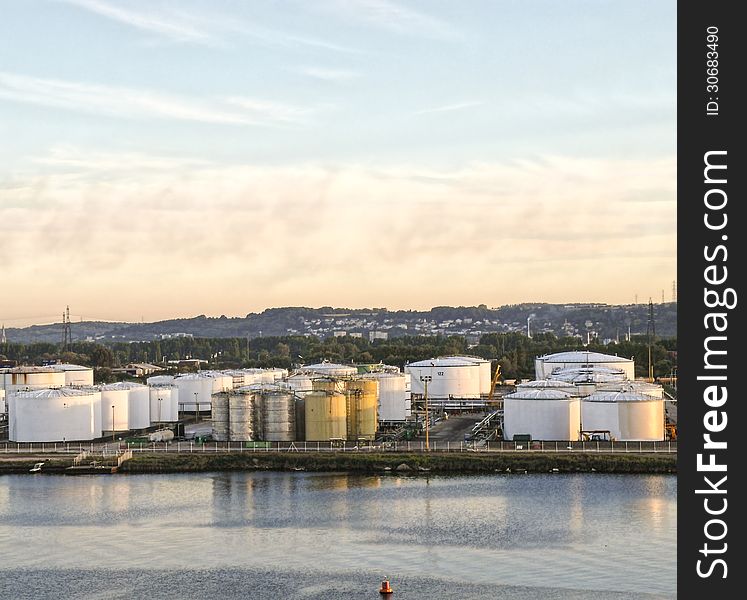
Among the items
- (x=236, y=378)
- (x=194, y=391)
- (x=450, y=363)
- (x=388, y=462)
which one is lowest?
(x=388, y=462)

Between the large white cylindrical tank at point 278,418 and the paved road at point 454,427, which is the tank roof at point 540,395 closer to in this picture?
the paved road at point 454,427

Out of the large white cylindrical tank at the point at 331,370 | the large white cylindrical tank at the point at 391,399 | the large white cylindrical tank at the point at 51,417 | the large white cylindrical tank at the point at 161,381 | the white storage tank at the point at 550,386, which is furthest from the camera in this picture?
the large white cylindrical tank at the point at 331,370

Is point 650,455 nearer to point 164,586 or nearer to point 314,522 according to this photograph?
point 314,522

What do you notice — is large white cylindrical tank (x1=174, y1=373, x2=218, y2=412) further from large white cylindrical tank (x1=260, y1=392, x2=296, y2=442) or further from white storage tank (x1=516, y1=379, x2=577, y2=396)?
white storage tank (x1=516, y1=379, x2=577, y2=396)

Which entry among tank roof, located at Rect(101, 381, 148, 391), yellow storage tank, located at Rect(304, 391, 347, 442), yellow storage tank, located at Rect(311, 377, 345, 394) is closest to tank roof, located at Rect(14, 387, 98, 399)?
tank roof, located at Rect(101, 381, 148, 391)

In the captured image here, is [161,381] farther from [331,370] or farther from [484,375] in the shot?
[484,375]

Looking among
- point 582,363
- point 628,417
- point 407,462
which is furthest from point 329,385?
point 582,363

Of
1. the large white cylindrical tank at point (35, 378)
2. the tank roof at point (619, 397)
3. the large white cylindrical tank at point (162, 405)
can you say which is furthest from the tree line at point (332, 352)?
the tank roof at point (619, 397)
